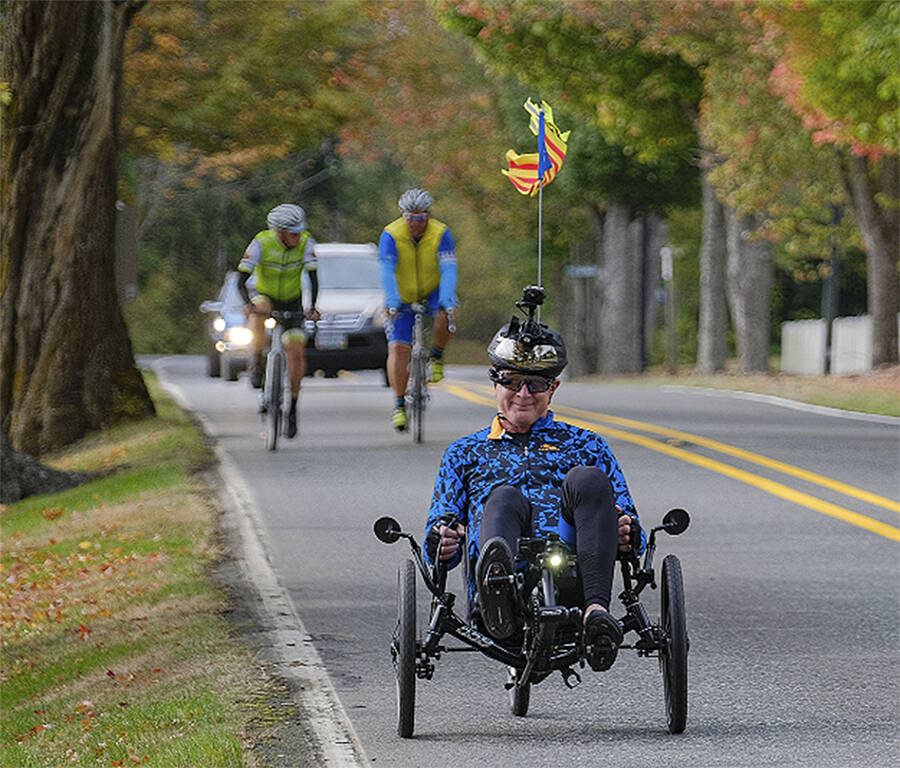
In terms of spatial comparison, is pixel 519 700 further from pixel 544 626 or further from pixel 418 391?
pixel 418 391

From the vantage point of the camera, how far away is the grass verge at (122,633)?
8.50 meters

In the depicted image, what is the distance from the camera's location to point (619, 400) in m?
26.5

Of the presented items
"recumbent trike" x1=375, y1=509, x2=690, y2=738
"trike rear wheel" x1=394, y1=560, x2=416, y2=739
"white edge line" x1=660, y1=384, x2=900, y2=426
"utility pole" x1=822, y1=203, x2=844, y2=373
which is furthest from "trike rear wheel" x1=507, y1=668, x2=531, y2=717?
"utility pole" x1=822, y1=203, x2=844, y2=373

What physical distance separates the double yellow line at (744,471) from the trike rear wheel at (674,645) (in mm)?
6129

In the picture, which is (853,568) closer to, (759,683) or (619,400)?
(759,683)

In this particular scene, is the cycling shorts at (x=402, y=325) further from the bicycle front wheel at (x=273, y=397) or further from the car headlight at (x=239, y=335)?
the car headlight at (x=239, y=335)

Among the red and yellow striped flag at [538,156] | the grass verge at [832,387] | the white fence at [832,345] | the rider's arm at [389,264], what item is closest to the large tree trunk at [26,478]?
the rider's arm at [389,264]

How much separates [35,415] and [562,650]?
51.7 feet

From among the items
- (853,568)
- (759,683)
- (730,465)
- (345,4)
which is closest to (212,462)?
(730,465)

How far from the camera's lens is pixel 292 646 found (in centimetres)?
998

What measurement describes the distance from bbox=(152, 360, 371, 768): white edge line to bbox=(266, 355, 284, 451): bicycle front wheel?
1549 millimetres

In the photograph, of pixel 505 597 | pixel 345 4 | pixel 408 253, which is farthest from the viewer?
pixel 345 4

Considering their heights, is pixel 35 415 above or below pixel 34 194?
below

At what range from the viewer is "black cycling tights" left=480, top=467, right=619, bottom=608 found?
751 cm
